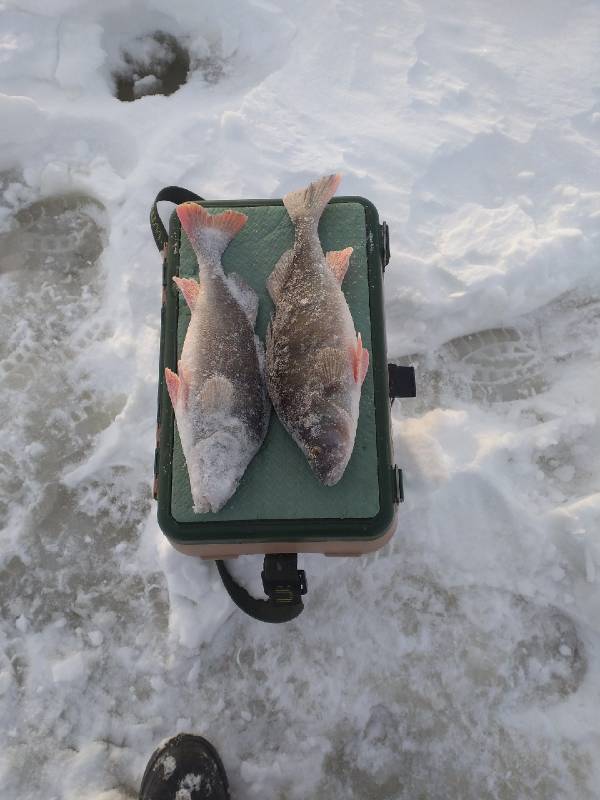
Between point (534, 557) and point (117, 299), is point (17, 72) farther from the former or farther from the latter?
point (534, 557)

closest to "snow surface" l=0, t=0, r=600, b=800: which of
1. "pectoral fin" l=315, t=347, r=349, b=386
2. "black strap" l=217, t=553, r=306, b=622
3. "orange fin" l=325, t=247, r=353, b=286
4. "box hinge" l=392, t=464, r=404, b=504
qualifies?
"black strap" l=217, t=553, r=306, b=622

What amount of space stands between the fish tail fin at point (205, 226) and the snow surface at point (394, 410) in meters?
0.71

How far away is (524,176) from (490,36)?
928 mm

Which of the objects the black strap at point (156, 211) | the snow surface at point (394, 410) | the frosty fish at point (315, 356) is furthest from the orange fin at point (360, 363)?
the black strap at point (156, 211)

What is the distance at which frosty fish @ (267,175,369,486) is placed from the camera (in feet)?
5.97

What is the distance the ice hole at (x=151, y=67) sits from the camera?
3.16 metres

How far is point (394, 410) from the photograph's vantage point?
259cm

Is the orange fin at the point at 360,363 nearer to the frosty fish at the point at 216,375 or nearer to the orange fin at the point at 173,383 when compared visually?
the frosty fish at the point at 216,375

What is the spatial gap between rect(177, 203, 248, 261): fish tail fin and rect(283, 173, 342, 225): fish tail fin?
196 mm

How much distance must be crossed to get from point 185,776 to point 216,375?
1513mm

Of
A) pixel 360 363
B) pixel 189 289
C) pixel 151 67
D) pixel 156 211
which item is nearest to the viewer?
pixel 360 363

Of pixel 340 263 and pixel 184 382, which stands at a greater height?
pixel 340 263

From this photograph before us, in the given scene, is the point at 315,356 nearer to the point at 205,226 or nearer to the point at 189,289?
the point at 189,289

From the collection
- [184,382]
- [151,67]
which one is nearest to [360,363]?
[184,382]
